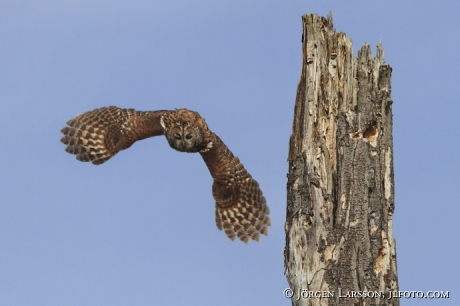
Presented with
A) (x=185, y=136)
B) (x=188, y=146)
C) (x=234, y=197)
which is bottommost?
(x=234, y=197)

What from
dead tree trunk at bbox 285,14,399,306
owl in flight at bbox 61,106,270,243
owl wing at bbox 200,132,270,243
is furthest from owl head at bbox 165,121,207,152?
dead tree trunk at bbox 285,14,399,306

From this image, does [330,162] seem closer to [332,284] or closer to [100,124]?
[332,284]

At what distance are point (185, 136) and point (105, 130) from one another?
→ 166 centimetres

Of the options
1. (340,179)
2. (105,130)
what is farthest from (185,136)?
(340,179)

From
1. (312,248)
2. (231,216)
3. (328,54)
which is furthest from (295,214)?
(231,216)

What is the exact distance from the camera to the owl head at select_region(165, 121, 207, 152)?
44.6 feet

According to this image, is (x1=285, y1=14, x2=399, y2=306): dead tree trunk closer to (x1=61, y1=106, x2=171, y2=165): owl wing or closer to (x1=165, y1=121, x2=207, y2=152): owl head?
(x1=165, y1=121, x2=207, y2=152): owl head

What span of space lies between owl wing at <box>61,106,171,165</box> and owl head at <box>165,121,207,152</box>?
0.81ft

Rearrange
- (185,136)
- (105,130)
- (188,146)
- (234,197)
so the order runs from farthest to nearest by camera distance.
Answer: (234,197)
(105,130)
(188,146)
(185,136)

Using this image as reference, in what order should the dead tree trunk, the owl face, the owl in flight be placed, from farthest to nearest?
the owl in flight → the owl face → the dead tree trunk

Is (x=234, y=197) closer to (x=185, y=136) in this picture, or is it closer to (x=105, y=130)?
(x=185, y=136)

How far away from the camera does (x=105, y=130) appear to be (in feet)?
47.0

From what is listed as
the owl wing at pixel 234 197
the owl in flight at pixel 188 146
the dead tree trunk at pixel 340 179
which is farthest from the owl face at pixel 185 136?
the dead tree trunk at pixel 340 179

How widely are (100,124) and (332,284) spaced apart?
6.90 meters
